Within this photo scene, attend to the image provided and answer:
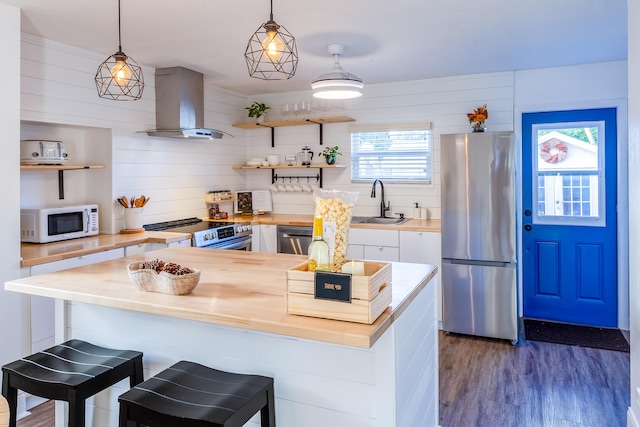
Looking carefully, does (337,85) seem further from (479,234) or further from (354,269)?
(354,269)

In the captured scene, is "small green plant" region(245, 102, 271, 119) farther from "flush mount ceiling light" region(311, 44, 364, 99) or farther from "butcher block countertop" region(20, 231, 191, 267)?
"flush mount ceiling light" region(311, 44, 364, 99)

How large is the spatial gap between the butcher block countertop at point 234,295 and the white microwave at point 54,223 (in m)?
1.29

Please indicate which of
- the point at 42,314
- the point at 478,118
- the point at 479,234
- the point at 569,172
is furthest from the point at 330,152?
the point at 42,314

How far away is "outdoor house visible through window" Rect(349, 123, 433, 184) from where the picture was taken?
4863 mm

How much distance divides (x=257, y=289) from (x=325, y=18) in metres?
1.93

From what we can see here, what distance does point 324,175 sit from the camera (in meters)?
5.34

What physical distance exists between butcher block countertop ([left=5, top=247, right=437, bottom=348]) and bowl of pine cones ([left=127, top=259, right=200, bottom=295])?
0.09 feet

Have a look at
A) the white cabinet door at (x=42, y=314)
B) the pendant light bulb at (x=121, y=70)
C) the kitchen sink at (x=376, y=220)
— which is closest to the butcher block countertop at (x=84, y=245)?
the white cabinet door at (x=42, y=314)

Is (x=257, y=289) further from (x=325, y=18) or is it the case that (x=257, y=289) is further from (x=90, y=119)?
(x=90, y=119)

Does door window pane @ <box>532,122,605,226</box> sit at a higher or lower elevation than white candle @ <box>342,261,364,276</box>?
higher

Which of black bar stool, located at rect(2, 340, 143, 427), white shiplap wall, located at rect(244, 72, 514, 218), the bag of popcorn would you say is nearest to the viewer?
the bag of popcorn

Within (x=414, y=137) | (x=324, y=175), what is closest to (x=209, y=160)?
(x=324, y=175)

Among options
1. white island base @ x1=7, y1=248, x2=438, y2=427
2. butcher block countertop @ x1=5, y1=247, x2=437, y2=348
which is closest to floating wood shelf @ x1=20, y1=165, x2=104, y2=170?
butcher block countertop @ x1=5, y1=247, x2=437, y2=348

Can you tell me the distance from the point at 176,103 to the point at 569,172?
371 cm
